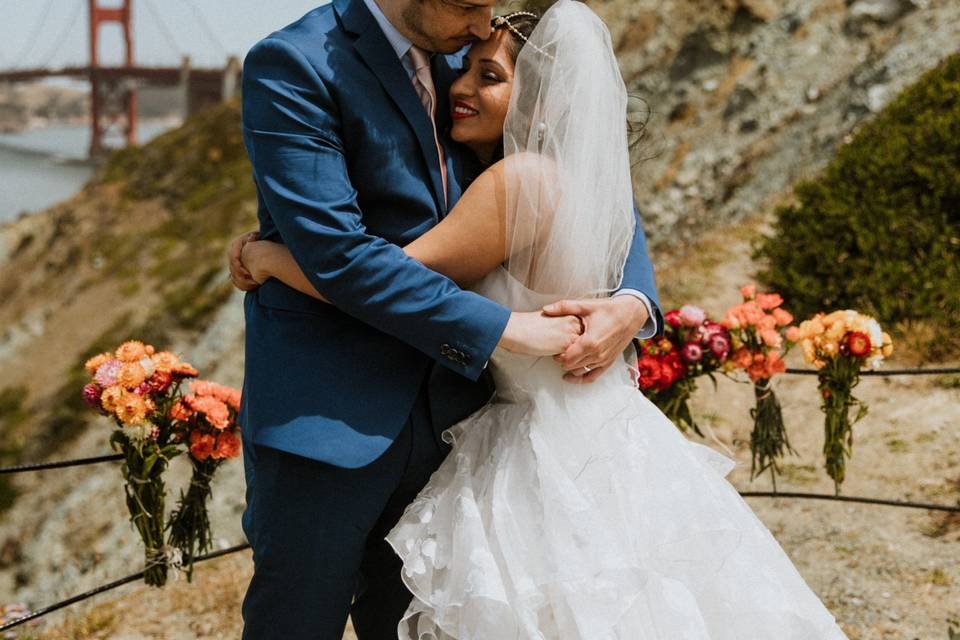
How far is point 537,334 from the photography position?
2129 millimetres

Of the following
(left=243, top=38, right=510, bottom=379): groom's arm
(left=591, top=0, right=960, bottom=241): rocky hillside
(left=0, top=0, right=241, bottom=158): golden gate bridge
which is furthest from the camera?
(left=0, top=0, right=241, bottom=158): golden gate bridge

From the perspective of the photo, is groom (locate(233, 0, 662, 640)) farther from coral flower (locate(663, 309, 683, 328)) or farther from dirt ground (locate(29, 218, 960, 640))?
dirt ground (locate(29, 218, 960, 640))

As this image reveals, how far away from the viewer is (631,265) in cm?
241

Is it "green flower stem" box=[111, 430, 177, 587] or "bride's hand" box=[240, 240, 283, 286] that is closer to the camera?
"bride's hand" box=[240, 240, 283, 286]

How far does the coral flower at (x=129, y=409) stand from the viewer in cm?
299

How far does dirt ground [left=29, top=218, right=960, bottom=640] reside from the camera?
3.90 meters

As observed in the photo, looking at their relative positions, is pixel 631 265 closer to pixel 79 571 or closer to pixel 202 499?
pixel 202 499

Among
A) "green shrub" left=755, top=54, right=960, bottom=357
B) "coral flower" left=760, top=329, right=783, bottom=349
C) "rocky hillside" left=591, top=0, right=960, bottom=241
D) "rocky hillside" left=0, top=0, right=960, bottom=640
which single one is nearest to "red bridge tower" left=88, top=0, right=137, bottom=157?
"rocky hillside" left=0, top=0, right=960, bottom=640

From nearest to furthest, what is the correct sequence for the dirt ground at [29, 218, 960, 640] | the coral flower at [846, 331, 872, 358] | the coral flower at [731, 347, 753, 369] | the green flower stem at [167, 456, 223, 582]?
the green flower stem at [167, 456, 223, 582] → the coral flower at [846, 331, 872, 358] → the coral flower at [731, 347, 753, 369] → the dirt ground at [29, 218, 960, 640]

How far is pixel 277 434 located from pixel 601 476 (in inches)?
30.2

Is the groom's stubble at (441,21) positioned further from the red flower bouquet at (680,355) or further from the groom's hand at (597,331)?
the red flower bouquet at (680,355)

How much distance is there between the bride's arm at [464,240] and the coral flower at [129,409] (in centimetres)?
112

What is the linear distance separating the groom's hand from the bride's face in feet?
1.50

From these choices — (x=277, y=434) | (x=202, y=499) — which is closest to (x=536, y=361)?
(x=277, y=434)
